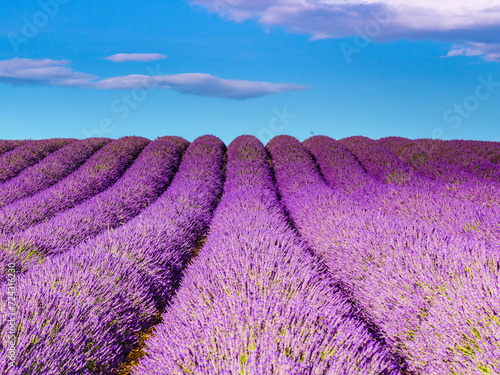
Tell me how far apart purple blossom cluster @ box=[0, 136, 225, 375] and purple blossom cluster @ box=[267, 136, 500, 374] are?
1.89m

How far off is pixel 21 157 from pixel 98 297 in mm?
9689

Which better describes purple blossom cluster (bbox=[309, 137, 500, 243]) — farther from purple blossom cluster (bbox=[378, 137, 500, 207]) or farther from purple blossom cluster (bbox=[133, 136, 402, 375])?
purple blossom cluster (bbox=[133, 136, 402, 375])

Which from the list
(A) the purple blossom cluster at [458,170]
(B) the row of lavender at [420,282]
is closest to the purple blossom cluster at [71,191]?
(B) the row of lavender at [420,282]

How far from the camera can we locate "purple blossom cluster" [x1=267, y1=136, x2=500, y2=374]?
2.22 meters

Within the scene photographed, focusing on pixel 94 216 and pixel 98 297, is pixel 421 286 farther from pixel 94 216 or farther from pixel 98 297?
pixel 94 216

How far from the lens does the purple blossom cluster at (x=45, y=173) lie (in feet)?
24.8

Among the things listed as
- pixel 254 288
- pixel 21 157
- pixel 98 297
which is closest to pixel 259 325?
pixel 254 288

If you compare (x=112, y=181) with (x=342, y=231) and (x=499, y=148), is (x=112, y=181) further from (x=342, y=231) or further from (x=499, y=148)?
(x=499, y=148)

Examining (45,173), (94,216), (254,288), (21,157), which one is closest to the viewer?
(254,288)

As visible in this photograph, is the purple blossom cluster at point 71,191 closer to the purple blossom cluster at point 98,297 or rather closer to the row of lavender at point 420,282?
the purple blossom cluster at point 98,297

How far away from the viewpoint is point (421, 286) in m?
2.79

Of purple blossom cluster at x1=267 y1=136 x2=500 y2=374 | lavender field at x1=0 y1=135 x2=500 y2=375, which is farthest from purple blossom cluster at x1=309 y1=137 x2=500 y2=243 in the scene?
purple blossom cluster at x1=267 y1=136 x2=500 y2=374

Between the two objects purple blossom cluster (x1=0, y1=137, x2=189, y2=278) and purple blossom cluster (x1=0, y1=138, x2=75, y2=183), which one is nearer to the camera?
purple blossom cluster (x1=0, y1=137, x2=189, y2=278)

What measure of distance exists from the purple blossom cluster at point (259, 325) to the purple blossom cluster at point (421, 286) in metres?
0.40
